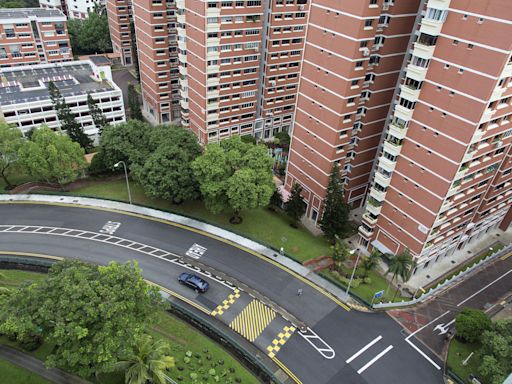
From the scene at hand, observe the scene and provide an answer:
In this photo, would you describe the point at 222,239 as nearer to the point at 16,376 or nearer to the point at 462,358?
the point at 16,376

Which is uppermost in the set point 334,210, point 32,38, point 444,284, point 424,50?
point 424,50

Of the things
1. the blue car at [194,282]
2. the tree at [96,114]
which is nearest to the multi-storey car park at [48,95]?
the tree at [96,114]

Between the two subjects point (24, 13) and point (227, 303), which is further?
point (24, 13)

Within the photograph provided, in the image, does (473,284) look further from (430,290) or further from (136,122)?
(136,122)

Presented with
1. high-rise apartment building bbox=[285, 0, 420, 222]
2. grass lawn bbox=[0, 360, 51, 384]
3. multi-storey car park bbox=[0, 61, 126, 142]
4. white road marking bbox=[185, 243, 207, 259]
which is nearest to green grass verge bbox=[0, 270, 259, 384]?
grass lawn bbox=[0, 360, 51, 384]

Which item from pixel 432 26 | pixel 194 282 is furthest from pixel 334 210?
pixel 432 26

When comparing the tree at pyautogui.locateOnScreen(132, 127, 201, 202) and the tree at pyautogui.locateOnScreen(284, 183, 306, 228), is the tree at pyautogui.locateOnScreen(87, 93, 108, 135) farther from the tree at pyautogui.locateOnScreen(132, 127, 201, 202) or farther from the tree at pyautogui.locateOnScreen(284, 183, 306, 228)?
the tree at pyautogui.locateOnScreen(284, 183, 306, 228)

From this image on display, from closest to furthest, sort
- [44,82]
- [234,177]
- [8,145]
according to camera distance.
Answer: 1. [234,177]
2. [8,145]
3. [44,82]
